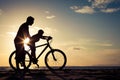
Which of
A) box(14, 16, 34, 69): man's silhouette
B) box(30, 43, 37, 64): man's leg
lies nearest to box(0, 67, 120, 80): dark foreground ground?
box(30, 43, 37, 64): man's leg

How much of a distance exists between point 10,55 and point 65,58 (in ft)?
8.35

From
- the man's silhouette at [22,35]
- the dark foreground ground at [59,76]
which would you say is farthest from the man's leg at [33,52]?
the dark foreground ground at [59,76]

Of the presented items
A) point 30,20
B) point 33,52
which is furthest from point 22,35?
point 33,52

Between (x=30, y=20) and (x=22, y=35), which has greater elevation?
(x=30, y=20)

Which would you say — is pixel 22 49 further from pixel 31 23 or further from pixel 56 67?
pixel 56 67

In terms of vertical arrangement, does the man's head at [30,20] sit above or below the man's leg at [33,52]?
above

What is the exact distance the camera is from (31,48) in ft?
36.6

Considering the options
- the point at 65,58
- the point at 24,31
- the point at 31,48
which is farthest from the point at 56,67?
the point at 24,31

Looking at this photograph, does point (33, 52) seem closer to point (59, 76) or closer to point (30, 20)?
point (30, 20)

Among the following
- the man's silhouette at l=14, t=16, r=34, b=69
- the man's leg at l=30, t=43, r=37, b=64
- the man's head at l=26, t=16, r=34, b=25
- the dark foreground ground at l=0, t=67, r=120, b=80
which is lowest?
the dark foreground ground at l=0, t=67, r=120, b=80

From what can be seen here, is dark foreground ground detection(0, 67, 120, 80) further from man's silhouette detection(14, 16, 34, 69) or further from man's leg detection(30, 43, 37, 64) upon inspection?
man's silhouette detection(14, 16, 34, 69)

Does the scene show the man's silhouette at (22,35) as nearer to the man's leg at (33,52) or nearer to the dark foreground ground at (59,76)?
the man's leg at (33,52)

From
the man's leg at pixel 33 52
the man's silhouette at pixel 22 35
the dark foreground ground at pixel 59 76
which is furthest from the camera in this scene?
the man's leg at pixel 33 52

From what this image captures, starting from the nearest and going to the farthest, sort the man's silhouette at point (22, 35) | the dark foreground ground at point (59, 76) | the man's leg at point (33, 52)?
the dark foreground ground at point (59, 76) < the man's silhouette at point (22, 35) < the man's leg at point (33, 52)
